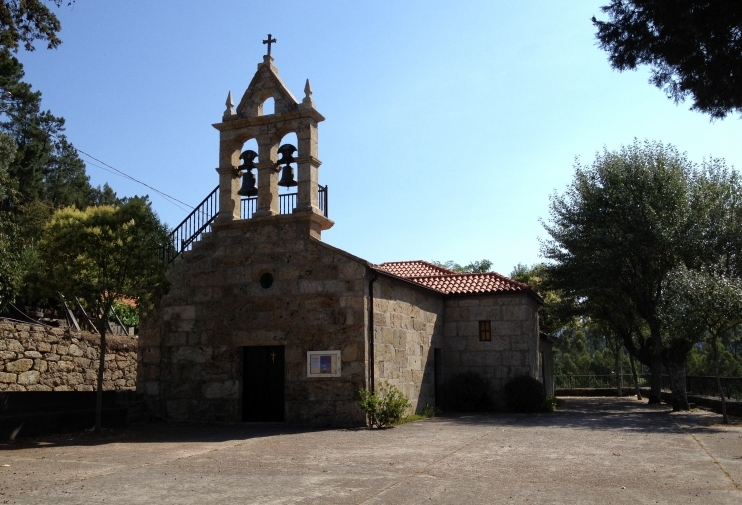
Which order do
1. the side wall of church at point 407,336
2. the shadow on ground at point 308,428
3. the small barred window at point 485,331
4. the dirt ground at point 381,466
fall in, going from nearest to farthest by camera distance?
the dirt ground at point 381,466, the shadow on ground at point 308,428, the side wall of church at point 407,336, the small barred window at point 485,331

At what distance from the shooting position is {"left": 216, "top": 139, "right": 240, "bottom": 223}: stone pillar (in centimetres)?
1622

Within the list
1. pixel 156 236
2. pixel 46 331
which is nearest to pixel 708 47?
pixel 156 236

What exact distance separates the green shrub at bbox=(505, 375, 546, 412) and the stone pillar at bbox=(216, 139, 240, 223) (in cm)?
944

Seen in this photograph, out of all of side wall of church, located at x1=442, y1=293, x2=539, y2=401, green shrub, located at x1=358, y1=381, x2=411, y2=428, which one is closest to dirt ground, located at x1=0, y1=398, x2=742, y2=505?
green shrub, located at x1=358, y1=381, x2=411, y2=428

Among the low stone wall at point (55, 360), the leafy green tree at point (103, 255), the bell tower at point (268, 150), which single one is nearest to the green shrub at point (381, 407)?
the bell tower at point (268, 150)

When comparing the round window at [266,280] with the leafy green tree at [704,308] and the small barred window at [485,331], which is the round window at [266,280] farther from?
the leafy green tree at [704,308]

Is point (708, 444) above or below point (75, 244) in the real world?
below

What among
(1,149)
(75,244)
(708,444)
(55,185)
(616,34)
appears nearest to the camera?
(616,34)

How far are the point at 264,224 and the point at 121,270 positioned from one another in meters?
3.70

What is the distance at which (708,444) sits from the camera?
11148mm

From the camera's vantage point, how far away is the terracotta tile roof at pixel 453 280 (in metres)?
20.3

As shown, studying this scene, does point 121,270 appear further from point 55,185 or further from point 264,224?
point 55,185

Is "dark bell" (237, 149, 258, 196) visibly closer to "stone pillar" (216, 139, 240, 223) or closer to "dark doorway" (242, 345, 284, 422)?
"stone pillar" (216, 139, 240, 223)

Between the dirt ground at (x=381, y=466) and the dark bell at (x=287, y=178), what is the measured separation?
5695 mm
